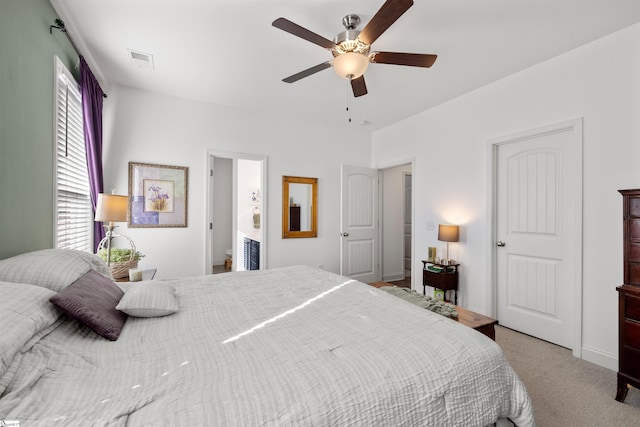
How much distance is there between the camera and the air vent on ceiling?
2617mm

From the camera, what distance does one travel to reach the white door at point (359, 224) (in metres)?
4.64

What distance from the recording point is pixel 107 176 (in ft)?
10.8

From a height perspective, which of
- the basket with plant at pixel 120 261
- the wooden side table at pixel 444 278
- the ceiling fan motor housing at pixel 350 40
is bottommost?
the wooden side table at pixel 444 278

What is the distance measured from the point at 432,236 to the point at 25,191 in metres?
4.06

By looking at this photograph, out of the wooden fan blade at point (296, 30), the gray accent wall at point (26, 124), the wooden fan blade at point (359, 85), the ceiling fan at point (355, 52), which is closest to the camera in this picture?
the gray accent wall at point (26, 124)

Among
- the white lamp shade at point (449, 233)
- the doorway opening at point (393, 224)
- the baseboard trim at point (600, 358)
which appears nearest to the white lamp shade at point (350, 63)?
the white lamp shade at point (449, 233)

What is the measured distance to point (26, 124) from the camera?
5.59 feet

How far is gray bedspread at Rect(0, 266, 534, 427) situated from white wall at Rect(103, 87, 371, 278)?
237 centimetres

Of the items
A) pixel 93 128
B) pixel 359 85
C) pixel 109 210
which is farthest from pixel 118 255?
pixel 359 85

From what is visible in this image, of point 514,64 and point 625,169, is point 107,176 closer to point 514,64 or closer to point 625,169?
point 514,64

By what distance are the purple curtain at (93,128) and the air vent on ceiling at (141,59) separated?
0.40 metres

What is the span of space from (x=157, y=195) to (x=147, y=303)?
2.49m

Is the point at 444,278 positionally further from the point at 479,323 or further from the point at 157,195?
the point at 157,195

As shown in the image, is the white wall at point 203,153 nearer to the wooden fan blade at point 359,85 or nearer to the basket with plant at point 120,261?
the basket with plant at point 120,261
